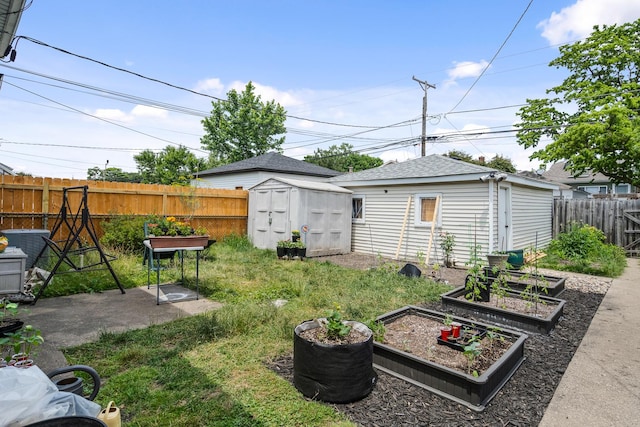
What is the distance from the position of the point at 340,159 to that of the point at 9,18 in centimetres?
3976

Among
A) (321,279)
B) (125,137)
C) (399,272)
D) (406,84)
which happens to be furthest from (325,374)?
A: (125,137)

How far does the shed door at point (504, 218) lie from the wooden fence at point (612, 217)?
4.24 meters

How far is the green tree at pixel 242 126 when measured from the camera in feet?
96.5

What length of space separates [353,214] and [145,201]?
20.8 ft

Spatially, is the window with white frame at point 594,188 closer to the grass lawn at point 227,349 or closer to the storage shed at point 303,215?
the storage shed at point 303,215

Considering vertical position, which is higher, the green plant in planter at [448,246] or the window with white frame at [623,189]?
the window with white frame at [623,189]

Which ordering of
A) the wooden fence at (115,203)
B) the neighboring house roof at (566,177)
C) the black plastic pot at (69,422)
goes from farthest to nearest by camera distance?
1. the neighboring house roof at (566,177)
2. the wooden fence at (115,203)
3. the black plastic pot at (69,422)

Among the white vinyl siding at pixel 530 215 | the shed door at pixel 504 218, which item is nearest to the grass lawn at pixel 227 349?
the shed door at pixel 504 218

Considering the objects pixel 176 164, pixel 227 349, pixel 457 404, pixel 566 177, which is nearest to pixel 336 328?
pixel 457 404

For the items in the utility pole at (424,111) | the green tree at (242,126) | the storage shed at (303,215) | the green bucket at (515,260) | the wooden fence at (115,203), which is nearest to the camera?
the wooden fence at (115,203)

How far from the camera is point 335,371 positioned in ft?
8.21

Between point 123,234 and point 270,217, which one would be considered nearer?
point 123,234

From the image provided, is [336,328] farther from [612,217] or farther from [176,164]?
[176,164]

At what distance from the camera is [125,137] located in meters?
32.1
